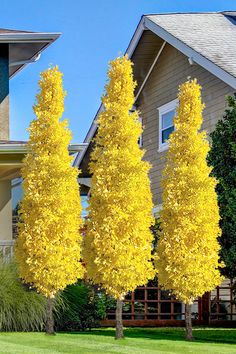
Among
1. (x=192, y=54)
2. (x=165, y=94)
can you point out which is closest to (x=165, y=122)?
(x=165, y=94)

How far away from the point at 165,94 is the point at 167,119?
0.97 meters

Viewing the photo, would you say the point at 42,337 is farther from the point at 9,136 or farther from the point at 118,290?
the point at 9,136

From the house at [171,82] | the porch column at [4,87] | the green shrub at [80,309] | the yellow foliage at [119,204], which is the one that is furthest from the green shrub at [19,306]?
the porch column at [4,87]

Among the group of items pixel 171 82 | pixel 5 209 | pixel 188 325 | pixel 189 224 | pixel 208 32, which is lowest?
pixel 188 325

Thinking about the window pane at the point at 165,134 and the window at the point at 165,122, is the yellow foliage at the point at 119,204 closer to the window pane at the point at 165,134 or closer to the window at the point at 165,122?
the window at the point at 165,122

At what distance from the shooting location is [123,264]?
52.4ft

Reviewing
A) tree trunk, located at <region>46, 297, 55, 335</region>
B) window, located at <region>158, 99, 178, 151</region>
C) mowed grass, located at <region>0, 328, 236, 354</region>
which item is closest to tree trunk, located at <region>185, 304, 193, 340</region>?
mowed grass, located at <region>0, 328, 236, 354</region>

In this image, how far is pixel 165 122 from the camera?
86.9 feet

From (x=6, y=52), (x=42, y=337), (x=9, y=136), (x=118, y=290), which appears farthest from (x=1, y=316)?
(x=6, y=52)

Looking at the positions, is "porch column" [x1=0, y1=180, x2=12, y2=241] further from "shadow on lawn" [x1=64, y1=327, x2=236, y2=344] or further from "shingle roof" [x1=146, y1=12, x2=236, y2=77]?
"shingle roof" [x1=146, y1=12, x2=236, y2=77]

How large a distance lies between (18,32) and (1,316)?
9.68 meters

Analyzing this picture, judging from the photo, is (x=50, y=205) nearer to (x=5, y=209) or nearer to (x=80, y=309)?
(x=80, y=309)

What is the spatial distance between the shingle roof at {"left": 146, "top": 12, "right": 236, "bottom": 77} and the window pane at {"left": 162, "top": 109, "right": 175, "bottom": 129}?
2.54 m

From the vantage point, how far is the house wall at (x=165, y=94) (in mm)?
24156
